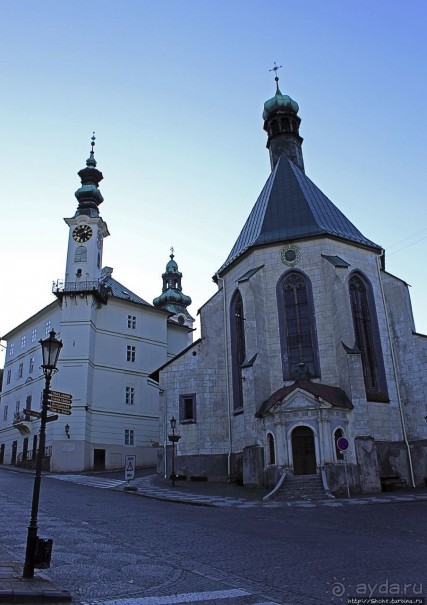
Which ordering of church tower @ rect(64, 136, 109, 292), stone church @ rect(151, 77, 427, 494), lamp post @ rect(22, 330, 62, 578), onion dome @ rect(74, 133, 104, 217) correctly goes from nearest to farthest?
lamp post @ rect(22, 330, 62, 578), stone church @ rect(151, 77, 427, 494), church tower @ rect(64, 136, 109, 292), onion dome @ rect(74, 133, 104, 217)

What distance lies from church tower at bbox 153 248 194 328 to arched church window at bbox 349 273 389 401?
40020 millimetres

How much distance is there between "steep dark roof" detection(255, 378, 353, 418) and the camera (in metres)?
22.8

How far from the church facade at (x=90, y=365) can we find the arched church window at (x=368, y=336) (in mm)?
20445

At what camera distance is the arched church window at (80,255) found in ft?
139

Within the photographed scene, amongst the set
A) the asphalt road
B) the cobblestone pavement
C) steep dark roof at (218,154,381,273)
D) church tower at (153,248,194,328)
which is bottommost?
the asphalt road

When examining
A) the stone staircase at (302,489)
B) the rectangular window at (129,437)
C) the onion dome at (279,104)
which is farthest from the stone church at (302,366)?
the rectangular window at (129,437)

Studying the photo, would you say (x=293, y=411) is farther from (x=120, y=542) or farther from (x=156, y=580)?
(x=156, y=580)

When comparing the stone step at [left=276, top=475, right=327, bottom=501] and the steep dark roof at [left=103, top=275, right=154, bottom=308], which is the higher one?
the steep dark roof at [left=103, top=275, right=154, bottom=308]

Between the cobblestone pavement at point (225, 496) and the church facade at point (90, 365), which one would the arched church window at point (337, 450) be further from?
the church facade at point (90, 365)

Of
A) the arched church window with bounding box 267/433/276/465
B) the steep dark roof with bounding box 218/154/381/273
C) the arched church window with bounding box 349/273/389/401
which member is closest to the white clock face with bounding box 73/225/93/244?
the steep dark roof with bounding box 218/154/381/273

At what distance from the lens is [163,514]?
14703 mm

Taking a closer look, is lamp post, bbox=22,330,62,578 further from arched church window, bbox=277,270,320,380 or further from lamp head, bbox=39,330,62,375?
arched church window, bbox=277,270,320,380

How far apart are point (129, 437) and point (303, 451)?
70.7 ft

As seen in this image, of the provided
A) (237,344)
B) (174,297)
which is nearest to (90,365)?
(237,344)
